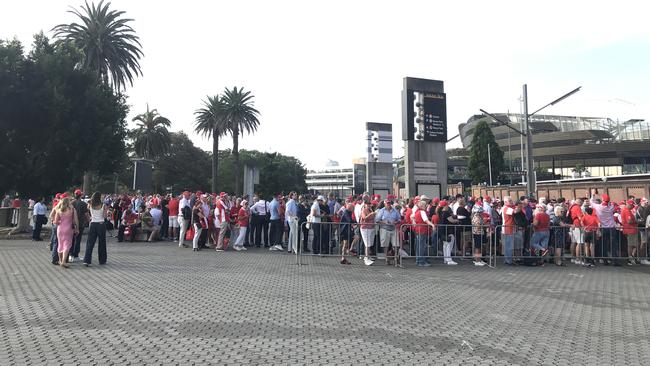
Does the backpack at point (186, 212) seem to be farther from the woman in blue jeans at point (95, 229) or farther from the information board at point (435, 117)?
the information board at point (435, 117)

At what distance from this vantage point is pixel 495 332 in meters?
6.35

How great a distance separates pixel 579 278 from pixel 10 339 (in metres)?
11.4

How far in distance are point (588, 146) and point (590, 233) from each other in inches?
3936

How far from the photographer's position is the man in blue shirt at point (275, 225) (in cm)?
1631

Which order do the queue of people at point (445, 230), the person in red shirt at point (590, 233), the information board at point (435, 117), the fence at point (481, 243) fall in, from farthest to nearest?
1. the information board at point (435, 117)
2. the person in red shirt at point (590, 233)
3. the fence at point (481, 243)
4. the queue of people at point (445, 230)

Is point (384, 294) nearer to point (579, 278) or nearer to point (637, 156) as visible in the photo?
point (579, 278)

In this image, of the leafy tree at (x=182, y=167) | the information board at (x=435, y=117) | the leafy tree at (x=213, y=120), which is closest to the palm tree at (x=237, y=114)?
the leafy tree at (x=213, y=120)

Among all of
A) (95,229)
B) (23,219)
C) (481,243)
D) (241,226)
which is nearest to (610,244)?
(481,243)

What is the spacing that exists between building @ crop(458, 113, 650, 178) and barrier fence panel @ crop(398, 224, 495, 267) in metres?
81.1

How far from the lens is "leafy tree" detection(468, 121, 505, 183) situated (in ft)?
246

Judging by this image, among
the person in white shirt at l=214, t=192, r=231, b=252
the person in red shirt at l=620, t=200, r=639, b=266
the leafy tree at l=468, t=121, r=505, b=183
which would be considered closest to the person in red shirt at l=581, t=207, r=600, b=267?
the person in red shirt at l=620, t=200, r=639, b=266

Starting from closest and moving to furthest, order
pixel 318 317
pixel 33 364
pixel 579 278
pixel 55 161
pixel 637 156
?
1. pixel 33 364
2. pixel 318 317
3. pixel 579 278
4. pixel 55 161
5. pixel 637 156

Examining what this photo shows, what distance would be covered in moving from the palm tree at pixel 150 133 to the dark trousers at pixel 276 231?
46.8m

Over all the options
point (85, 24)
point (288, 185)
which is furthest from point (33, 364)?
point (288, 185)
